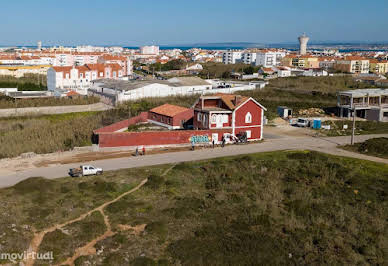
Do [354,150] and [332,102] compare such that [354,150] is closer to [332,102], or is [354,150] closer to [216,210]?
[216,210]

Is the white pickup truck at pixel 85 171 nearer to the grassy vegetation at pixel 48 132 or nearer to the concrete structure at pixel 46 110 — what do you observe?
the grassy vegetation at pixel 48 132

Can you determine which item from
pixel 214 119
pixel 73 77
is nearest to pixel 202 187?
pixel 214 119

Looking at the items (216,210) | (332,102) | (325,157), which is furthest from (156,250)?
(332,102)

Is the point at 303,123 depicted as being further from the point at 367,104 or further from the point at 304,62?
the point at 304,62

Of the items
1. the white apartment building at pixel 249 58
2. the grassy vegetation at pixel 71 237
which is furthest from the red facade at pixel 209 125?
the white apartment building at pixel 249 58

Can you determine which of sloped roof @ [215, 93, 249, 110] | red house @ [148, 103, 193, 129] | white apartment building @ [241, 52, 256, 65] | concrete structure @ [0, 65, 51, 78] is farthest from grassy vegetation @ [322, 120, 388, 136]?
white apartment building @ [241, 52, 256, 65]

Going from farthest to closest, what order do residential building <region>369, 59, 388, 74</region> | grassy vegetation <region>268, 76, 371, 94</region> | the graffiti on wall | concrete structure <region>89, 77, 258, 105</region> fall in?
residential building <region>369, 59, 388, 74</region>
grassy vegetation <region>268, 76, 371, 94</region>
concrete structure <region>89, 77, 258, 105</region>
the graffiti on wall

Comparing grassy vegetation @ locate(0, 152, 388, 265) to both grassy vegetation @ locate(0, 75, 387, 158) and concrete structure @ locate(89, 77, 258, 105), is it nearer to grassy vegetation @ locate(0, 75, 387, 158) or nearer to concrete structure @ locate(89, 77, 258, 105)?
grassy vegetation @ locate(0, 75, 387, 158)
